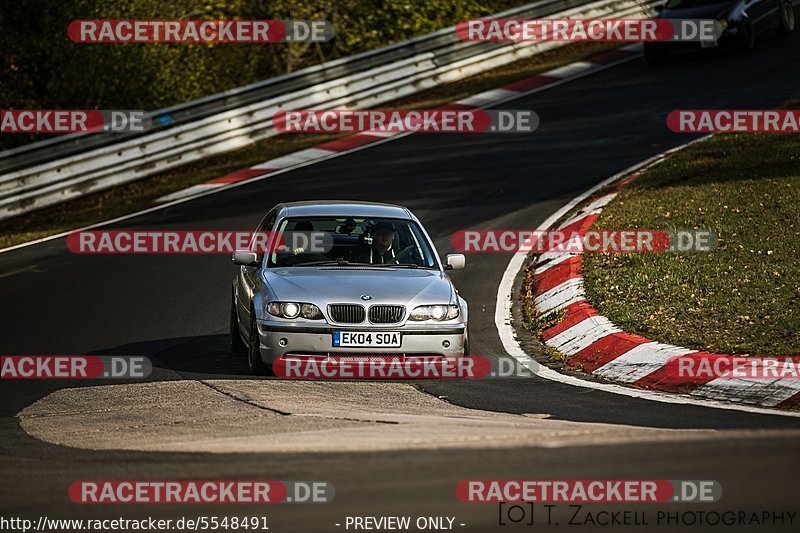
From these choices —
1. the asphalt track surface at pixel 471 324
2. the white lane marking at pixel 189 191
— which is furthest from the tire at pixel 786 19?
the white lane marking at pixel 189 191

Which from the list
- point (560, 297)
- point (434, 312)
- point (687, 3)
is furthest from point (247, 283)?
point (687, 3)

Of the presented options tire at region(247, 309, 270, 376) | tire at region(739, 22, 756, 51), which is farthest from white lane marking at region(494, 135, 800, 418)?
tire at region(739, 22, 756, 51)

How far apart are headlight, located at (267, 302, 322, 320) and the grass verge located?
8.46 meters

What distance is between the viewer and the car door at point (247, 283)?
1070 cm

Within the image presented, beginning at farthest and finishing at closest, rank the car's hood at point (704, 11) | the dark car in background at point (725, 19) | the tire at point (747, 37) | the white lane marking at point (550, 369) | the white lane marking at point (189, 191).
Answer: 1. the tire at point (747, 37)
2. the dark car in background at point (725, 19)
3. the car's hood at point (704, 11)
4. the white lane marking at point (189, 191)
5. the white lane marking at point (550, 369)

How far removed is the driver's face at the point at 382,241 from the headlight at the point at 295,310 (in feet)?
4.36

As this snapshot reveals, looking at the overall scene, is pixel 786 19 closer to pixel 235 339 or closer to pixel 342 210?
pixel 342 210

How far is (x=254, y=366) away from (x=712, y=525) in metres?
5.43

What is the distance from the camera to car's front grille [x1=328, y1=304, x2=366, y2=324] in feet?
32.6

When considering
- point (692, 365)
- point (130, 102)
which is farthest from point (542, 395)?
point (130, 102)

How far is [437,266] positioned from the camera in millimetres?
11125

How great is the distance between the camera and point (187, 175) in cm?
2116

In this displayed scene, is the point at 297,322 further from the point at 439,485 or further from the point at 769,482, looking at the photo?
the point at 769,482

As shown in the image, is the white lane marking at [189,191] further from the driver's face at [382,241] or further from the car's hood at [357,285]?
the car's hood at [357,285]
